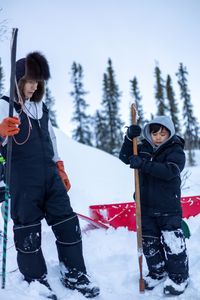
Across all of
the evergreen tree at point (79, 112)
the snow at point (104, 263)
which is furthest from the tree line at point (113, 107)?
the snow at point (104, 263)

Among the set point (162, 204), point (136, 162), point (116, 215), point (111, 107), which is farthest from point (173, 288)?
point (111, 107)

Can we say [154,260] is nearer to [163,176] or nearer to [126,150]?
[163,176]

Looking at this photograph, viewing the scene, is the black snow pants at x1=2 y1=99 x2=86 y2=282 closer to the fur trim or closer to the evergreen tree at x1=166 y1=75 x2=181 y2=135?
the fur trim

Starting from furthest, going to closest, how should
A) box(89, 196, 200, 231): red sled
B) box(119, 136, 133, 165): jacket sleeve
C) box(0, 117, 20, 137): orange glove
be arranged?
1. box(89, 196, 200, 231): red sled
2. box(119, 136, 133, 165): jacket sleeve
3. box(0, 117, 20, 137): orange glove

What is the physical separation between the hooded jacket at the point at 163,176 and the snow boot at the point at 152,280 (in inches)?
24.6

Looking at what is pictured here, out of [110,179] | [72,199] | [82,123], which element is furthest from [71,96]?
[72,199]

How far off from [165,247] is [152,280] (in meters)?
0.37

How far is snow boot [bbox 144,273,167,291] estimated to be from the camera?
316 cm

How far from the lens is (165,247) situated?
3.16 m

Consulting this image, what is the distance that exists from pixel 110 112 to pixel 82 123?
2972 mm

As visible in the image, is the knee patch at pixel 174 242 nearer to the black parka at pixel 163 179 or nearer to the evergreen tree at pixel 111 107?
the black parka at pixel 163 179

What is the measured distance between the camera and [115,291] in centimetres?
314

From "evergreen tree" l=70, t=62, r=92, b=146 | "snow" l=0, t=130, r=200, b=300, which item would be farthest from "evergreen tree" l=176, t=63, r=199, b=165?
"snow" l=0, t=130, r=200, b=300

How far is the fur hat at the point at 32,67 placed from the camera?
9.93ft
